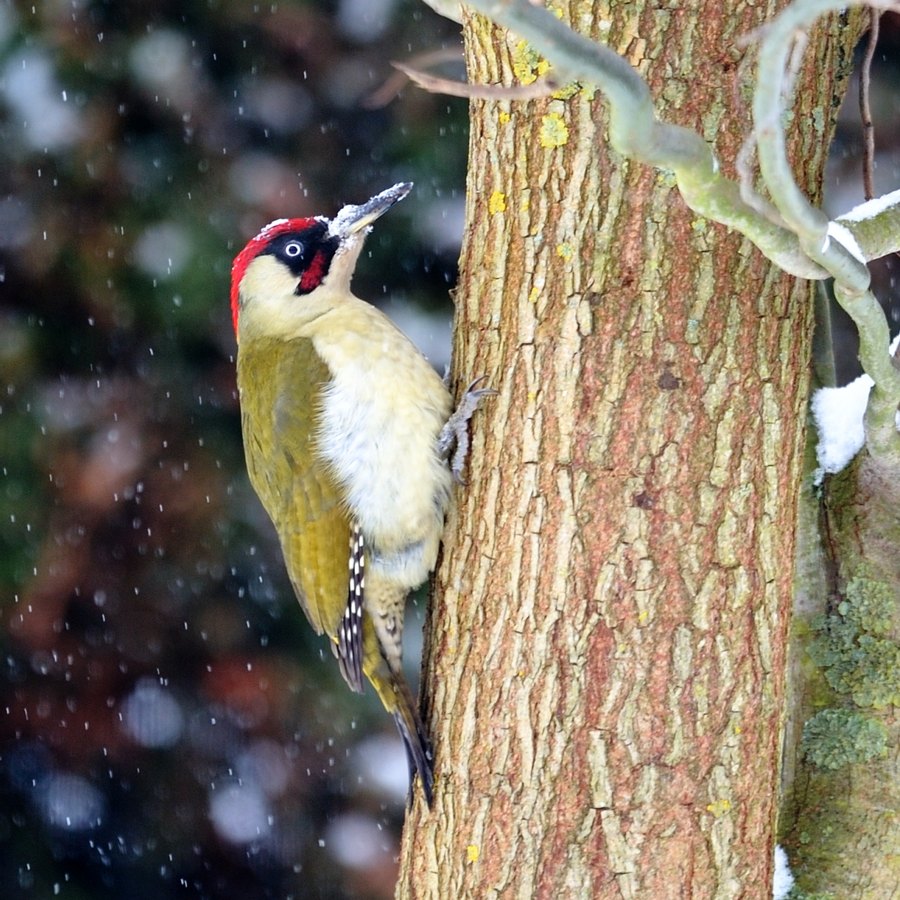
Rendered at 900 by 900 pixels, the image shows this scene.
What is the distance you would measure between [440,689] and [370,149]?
87.9 inches

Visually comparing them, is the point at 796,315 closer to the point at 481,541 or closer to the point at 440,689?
the point at 481,541

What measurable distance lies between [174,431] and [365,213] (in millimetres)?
1144

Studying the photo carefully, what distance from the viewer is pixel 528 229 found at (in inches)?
120

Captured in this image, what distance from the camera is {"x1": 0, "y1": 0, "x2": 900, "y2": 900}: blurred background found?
4.68m

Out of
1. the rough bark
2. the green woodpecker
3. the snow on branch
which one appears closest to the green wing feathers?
the green woodpecker

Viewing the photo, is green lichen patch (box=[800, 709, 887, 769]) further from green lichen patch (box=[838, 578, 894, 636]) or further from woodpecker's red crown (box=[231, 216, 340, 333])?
woodpecker's red crown (box=[231, 216, 340, 333])

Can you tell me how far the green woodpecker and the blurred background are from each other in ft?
2.31

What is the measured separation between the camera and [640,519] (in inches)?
116

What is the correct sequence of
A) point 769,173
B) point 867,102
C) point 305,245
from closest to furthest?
1. point 769,173
2. point 867,102
3. point 305,245

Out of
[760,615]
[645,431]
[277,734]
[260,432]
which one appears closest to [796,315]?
[645,431]

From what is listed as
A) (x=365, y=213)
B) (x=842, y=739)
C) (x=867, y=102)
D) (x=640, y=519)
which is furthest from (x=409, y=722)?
(x=867, y=102)

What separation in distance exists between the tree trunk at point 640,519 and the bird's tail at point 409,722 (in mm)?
165

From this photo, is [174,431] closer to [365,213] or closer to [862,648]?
[365,213]

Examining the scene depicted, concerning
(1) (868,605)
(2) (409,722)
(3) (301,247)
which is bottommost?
(2) (409,722)
